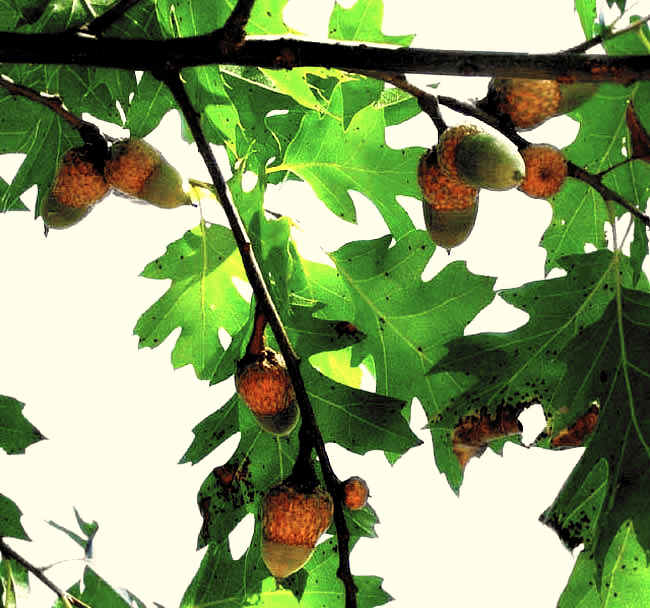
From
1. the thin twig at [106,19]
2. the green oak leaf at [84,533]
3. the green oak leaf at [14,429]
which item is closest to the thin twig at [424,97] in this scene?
the thin twig at [106,19]

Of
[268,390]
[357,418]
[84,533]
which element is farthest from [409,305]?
[84,533]

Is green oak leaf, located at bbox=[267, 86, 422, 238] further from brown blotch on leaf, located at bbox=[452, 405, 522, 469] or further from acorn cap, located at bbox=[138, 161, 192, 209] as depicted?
brown blotch on leaf, located at bbox=[452, 405, 522, 469]

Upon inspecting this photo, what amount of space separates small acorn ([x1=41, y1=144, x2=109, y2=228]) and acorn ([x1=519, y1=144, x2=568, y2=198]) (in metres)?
0.53

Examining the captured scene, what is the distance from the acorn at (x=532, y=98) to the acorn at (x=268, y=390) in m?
0.41

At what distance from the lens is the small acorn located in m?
1.25

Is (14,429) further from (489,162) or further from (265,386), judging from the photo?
(489,162)

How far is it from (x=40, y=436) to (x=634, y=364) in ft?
2.62

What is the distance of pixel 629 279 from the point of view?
1.33m

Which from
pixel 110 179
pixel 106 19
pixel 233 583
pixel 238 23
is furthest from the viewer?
pixel 233 583

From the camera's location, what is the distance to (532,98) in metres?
1.18

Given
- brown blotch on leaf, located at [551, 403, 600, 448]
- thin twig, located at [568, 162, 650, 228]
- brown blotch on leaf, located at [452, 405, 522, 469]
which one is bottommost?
brown blotch on leaf, located at [452, 405, 522, 469]

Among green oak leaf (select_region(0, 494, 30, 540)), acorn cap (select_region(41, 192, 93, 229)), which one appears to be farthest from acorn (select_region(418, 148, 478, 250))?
green oak leaf (select_region(0, 494, 30, 540))

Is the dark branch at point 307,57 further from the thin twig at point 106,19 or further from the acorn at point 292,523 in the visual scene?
the acorn at point 292,523

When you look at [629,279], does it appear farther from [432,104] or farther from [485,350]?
[432,104]
